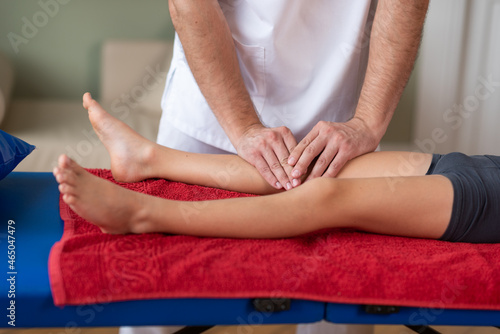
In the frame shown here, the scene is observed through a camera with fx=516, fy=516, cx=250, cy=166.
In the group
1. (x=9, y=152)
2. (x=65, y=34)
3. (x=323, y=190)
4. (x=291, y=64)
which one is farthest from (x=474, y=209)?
(x=65, y=34)

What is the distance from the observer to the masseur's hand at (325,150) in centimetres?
128

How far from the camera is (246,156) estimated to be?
4.42ft

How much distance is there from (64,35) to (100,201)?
242 cm

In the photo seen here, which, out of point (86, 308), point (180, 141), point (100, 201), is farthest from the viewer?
point (180, 141)

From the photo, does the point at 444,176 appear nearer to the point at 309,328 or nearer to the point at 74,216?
the point at 309,328

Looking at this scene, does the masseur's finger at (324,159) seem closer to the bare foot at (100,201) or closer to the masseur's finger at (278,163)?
the masseur's finger at (278,163)

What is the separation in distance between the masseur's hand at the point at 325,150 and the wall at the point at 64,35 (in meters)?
2.17

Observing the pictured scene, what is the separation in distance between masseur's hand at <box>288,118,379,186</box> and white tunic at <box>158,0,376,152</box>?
19cm

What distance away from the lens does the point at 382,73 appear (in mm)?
1423

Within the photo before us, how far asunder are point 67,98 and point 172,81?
1.80 m

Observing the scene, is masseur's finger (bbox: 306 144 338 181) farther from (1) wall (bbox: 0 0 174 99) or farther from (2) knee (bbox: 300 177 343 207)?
(1) wall (bbox: 0 0 174 99)

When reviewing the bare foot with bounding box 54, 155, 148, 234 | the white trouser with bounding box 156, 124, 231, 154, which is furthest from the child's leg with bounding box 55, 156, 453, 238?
the white trouser with bounding box 156, 124, 231, 154

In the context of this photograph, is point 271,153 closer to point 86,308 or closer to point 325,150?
point 325,150

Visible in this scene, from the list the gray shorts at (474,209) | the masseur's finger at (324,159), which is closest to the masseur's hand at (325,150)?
the masseur's finger at (324,159)
